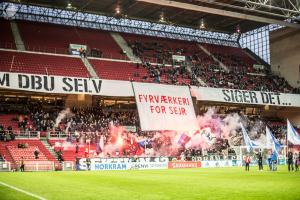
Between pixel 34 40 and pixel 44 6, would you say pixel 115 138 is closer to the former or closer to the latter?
pixel 34 40

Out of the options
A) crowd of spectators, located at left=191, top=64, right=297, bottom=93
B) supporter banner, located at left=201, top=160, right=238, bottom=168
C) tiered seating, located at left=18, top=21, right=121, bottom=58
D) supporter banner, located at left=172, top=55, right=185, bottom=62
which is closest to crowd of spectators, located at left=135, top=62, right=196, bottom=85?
crowd of spectators, located at left=191, top=64, right=297, bottom=93

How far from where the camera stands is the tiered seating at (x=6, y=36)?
4806cm

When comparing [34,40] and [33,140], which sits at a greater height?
[34,40]

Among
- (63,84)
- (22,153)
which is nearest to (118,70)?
(63,84)

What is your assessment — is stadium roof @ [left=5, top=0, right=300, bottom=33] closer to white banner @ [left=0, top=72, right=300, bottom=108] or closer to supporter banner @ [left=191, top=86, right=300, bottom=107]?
supporter banner @ [left=191, top=86, right=300, bottom=107]

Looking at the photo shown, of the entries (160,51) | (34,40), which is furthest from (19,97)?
(160,51)

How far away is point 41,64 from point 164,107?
1396 centimetres

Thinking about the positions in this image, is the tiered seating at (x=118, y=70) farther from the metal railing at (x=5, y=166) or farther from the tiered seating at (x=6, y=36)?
the metal railing at (x=5, y=166)

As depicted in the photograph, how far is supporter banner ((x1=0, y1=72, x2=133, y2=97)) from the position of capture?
40.7 m

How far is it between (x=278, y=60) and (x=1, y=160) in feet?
149

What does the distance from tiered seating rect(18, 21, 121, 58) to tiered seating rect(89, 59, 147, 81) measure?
225cm

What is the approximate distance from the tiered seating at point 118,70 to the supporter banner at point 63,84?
3.31m

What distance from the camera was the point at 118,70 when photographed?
51906 millimetres

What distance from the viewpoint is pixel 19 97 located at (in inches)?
1852
